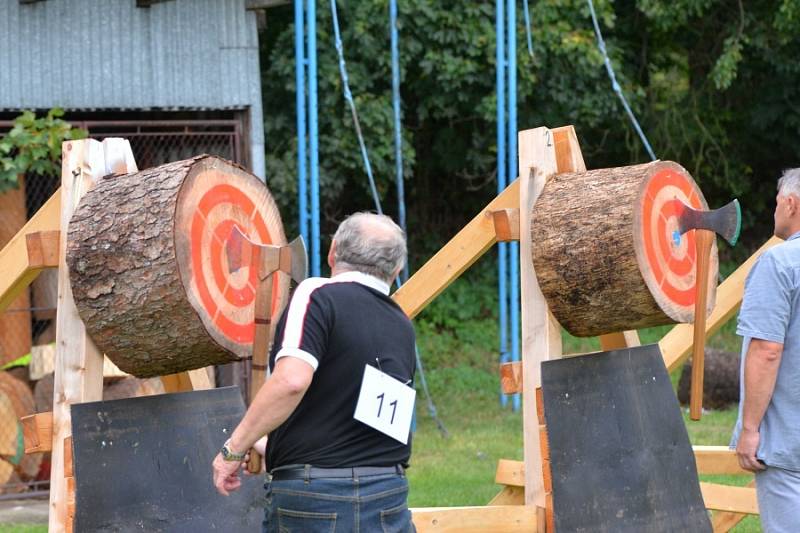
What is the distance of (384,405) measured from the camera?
3.24m

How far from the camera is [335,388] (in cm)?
319

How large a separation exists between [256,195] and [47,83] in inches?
193

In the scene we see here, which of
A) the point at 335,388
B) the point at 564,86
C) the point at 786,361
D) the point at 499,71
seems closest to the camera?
the point at 335,388

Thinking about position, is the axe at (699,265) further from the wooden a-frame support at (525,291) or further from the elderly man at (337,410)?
the elderly man at (337,410)

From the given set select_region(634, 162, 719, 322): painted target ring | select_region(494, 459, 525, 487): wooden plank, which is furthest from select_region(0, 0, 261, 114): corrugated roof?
select_region(634, 162, 719, 322): painted target ring

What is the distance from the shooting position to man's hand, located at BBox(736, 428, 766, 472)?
3.86 m

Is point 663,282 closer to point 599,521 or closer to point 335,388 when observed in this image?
point 599,521

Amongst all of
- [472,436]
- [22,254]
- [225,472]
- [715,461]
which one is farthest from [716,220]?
[472,436]

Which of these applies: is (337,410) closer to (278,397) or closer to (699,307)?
(278,397)

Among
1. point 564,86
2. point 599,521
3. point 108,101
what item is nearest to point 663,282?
point 599,521

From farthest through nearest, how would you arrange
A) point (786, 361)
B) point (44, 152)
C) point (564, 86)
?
point (564, 86), point (44, 152), point (786, 361)

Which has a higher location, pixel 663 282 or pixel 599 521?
pixel 663 282

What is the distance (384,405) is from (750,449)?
1.31m

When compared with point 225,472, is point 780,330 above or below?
above
